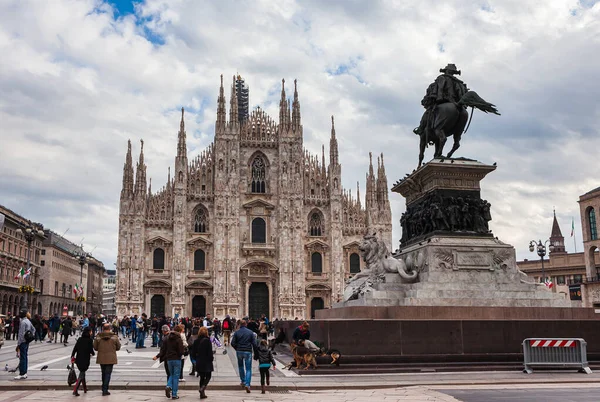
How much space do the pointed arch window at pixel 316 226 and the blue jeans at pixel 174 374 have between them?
4289 cm

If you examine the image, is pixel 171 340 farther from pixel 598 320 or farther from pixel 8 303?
pixel 8 303

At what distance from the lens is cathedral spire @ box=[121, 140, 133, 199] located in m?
51.4

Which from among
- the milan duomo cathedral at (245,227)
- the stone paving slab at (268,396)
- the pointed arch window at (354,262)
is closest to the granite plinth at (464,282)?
the stone paving slab at (268,396)

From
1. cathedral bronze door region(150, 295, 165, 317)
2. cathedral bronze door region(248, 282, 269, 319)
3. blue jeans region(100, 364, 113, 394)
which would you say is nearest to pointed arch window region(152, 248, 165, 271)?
cathedral bronze door region(150, 295, 165, 317)

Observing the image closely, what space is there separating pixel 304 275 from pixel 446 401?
139 feet

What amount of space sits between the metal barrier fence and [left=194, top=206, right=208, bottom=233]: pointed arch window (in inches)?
1626

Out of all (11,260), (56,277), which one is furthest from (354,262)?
(56,277)

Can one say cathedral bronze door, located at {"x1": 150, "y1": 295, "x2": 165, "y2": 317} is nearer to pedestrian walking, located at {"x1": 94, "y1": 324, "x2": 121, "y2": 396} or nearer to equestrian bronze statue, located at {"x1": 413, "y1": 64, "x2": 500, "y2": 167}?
equestrian bronze statue, located at {"x1": 413, "y1": 64, "x2": 500, "y2": 167}

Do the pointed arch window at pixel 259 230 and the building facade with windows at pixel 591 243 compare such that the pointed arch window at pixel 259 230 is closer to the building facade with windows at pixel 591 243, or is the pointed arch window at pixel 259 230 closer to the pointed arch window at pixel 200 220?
the pointed arch window at pixel 200 220

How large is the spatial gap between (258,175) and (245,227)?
15.5 feet

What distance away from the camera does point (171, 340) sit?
36.9ft

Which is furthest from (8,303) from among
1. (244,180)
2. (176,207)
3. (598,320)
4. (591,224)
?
(598,320)

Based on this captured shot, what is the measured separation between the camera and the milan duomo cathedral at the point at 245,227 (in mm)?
50844

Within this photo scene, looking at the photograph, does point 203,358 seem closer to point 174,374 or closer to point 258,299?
point 174,374
